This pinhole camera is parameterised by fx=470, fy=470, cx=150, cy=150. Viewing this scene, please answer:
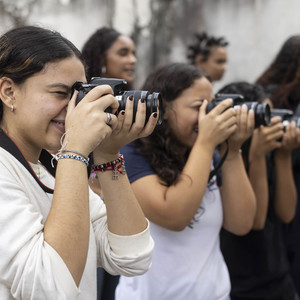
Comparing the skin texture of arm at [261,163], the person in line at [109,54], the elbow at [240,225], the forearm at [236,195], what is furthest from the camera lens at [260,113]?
the person in line at [109,54]

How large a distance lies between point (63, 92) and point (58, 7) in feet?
11.1

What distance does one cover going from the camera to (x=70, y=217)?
89 cm

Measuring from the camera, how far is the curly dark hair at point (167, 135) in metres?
1.62

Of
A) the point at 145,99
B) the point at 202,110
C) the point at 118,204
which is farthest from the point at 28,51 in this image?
the point at 202,110

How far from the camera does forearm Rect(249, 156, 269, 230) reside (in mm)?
1993

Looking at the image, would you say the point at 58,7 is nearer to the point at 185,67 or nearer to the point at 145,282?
the point at 185,67

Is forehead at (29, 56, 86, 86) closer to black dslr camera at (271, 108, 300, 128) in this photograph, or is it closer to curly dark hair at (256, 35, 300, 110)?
black dslr camera at (271, 108, 300, 128)

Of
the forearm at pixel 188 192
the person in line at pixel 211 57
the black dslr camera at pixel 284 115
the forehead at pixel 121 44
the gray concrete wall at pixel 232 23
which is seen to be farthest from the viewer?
the gray concrete wall at pixel 232 23

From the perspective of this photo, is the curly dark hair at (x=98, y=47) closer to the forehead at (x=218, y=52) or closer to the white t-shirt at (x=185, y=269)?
the forehead at (x=218, y=52)

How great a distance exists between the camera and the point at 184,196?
1.50 meters

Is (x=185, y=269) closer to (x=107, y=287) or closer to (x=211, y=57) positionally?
(x=107, y=287)

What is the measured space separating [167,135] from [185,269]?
1.54 ft

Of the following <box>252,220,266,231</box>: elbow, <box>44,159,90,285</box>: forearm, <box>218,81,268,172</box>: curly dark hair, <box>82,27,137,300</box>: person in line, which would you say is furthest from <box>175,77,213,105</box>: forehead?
<box>82,27,137,300</box>: person in line

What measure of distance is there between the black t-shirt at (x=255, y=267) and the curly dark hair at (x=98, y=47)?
1.35 metres
